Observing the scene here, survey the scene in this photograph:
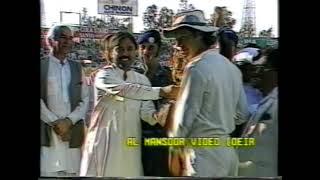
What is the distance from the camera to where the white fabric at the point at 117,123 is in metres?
5.57

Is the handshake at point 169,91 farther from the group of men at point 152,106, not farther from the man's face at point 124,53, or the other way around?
the man's face at point 124,53

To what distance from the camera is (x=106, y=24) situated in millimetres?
5590

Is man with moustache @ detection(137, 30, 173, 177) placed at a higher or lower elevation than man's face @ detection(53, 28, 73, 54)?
lower

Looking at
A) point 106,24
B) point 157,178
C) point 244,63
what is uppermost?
point 106,24

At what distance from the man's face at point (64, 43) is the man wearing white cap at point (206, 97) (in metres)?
0.98

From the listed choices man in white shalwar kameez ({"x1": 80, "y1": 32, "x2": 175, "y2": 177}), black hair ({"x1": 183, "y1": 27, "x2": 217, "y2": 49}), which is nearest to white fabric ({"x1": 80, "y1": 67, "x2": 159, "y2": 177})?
man in white shalwar kameez ({"x1": 80, "y1": 32, "x2": 175, "y2": 177})

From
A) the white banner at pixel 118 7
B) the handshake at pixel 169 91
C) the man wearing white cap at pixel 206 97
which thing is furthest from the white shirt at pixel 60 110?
the man wearing white cap at pixel 206 97

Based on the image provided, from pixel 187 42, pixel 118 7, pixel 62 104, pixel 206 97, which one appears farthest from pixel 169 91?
pixel 62 104

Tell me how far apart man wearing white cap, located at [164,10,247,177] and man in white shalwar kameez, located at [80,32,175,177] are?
318mm

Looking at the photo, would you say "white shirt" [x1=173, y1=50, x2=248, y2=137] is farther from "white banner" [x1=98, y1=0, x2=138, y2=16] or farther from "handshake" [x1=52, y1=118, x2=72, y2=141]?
"handshake" [x1=52, y1=118, x2=72, y2=141]

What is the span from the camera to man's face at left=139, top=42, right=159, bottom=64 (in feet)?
18.3
